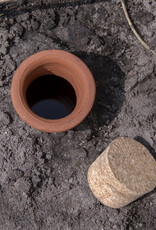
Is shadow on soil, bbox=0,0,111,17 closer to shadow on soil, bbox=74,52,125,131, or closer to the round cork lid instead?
shadow on soil, bbox=74,52,125,131

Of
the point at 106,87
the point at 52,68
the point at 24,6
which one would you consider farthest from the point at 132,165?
the point at 24,6

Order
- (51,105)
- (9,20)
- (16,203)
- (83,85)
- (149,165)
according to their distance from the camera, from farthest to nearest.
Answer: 1. (51,105)
2. (9,20)
3. (16,203)
4. (83,85)
5. (149,165)

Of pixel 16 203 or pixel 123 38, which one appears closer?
pixel 16 203

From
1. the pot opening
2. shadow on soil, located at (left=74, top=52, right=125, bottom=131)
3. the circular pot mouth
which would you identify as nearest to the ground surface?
shadow on soil, located at (left=74, top=52, right=125, bottom=131)

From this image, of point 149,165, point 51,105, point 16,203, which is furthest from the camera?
point 51,105

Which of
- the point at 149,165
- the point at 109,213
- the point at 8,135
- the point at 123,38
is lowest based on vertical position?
the point at 109,213

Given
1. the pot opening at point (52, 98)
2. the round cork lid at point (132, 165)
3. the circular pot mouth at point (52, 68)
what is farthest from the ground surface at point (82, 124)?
the round cork lid at point (132, 165)

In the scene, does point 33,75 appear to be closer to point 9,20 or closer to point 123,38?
point 9,20

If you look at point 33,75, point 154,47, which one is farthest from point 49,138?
point 154,47
